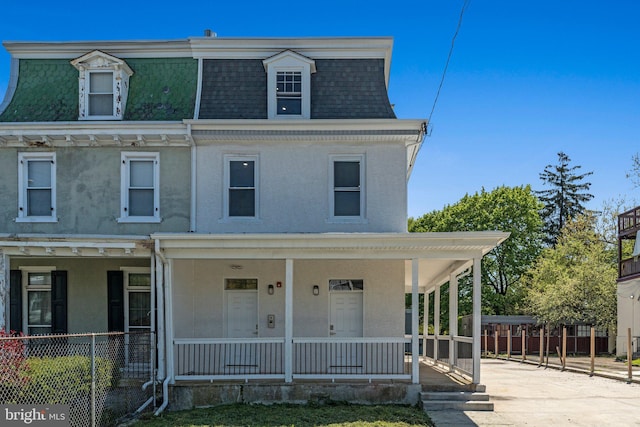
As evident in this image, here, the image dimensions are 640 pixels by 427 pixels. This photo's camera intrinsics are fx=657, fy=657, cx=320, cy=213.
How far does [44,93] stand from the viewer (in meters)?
16.7

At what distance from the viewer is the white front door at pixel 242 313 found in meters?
15.8

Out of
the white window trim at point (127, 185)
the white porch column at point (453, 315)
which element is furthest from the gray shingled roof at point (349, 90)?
the white porch column at point (453, 315)

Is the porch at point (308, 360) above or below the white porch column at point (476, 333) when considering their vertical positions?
below

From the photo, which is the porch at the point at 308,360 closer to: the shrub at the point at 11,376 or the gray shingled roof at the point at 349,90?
the shrub at the point at 11,376

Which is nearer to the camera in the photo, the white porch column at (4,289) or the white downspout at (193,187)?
the white porch column at (4,289)

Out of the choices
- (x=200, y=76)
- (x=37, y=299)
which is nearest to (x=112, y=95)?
(x=200, y=76)

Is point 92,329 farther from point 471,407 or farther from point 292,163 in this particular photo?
point 471,407

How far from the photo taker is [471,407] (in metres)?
13.3

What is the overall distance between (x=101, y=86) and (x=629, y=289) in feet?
79.4

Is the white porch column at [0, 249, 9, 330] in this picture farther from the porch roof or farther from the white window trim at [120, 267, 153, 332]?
the porch roof

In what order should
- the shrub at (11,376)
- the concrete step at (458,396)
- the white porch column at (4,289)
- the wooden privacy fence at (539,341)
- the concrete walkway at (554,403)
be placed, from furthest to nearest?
the wooden privacy fence at (539,341) < the white porch column at (4,289) < the concrete step at (458,396) < the concrete walkway at (554,403) < the shrub at (11,376)

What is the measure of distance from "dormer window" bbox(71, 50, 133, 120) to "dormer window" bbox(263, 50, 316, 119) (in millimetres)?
3656

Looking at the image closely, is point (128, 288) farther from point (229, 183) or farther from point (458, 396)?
point (458, 396)

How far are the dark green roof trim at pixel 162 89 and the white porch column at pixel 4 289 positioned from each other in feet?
15.1
